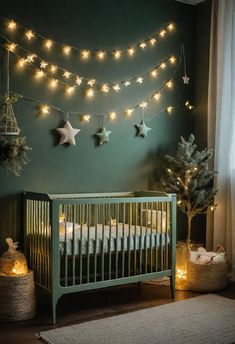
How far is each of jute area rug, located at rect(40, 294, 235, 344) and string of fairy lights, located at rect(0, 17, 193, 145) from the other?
152cm

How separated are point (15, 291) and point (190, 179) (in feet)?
6.15

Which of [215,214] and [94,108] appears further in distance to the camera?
[215,214]

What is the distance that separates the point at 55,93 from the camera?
140 inches

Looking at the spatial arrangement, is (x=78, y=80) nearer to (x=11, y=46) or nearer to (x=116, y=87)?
(x=116, y=87)

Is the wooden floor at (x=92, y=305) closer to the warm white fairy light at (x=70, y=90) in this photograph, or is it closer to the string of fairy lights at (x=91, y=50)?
the warm white fairy light at (x=70, y=90)

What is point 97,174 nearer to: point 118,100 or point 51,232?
point 118,100

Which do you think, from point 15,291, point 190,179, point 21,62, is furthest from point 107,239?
point 21,62

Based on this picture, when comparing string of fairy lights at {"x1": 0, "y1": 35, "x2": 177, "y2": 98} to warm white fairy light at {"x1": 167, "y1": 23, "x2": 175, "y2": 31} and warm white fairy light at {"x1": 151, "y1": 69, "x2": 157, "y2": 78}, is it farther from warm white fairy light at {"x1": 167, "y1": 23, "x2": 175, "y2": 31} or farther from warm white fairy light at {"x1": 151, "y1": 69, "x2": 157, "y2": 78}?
warm white fairy light at {"x1": 167, "y1": 23, "x2": 175, "y2": 31}

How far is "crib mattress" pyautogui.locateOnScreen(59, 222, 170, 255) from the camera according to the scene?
303 centimetres

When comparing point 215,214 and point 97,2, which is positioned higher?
point 97,2

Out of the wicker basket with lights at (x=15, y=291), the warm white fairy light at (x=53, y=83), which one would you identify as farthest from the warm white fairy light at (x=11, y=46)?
the wicker basket with lights at (x=15, y=291)

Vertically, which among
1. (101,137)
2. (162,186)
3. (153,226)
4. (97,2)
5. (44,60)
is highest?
(97,2)

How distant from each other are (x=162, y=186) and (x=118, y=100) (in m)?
0.97

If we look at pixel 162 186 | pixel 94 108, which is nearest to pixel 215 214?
pixel 162 186
